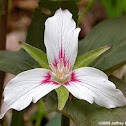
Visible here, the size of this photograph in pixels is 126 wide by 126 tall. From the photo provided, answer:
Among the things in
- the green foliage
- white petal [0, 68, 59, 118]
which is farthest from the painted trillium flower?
the green foliage

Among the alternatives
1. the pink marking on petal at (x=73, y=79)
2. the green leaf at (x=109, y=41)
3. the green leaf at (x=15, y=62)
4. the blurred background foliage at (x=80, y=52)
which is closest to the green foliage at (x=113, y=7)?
the blurred background foliage at (x=80, y=52)

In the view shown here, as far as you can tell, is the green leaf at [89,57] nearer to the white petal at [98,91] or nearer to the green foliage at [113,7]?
the white petal at [98,91]

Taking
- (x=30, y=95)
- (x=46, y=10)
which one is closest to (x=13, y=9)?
(x=46, y=10)

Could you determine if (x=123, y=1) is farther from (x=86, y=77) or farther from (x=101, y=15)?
(x=86, y=77)

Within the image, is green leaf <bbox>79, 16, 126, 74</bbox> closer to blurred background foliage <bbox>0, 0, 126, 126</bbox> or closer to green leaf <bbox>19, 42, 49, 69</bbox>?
blurred background foliage <bbox>0, 0, 126, 126</bbox>

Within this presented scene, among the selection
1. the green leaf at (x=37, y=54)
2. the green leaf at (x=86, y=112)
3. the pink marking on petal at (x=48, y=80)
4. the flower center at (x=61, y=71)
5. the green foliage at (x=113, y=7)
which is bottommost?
the green leaf at (x=86, y=112)
